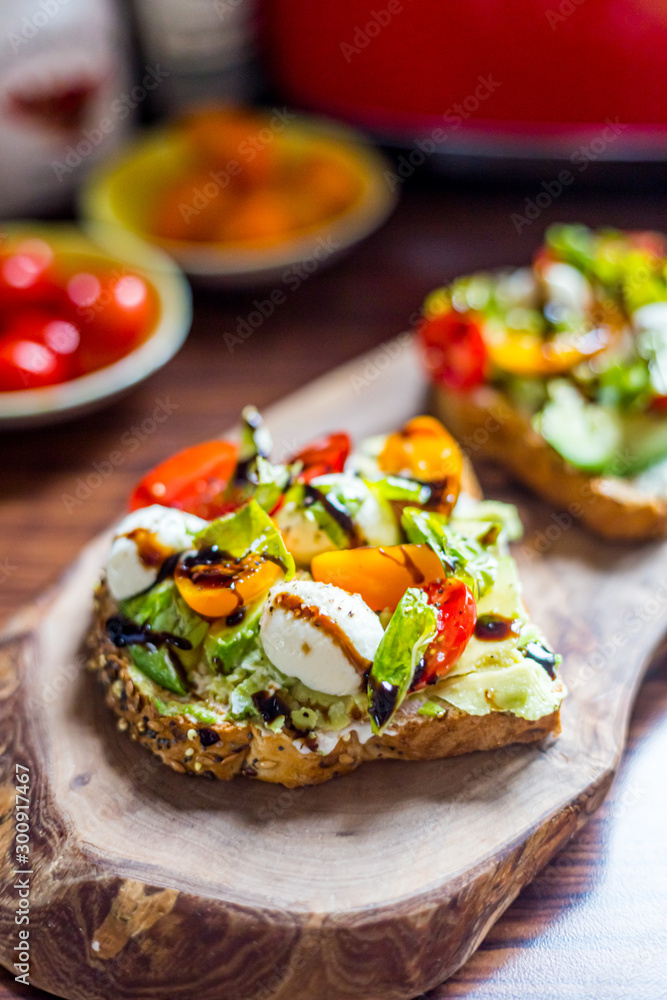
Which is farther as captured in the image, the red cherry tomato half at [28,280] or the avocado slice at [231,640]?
the red cherry tomato half at [28,280]

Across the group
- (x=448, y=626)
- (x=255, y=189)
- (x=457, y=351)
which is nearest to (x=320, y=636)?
(x=448, y=626)

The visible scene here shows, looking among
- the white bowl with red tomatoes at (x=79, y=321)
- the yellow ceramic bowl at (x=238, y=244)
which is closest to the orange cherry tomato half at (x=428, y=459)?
the white bowl with red tomatoes at (x=79, y=321)

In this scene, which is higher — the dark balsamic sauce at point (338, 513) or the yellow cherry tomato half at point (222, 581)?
the dark balsamic sauce at point (338, 513)

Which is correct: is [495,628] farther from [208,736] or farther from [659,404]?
[659,404]

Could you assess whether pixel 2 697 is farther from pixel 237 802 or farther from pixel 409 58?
pixel 409 58

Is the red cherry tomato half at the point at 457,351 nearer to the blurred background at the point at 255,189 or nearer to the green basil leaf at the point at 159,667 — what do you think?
the blurred background at the point at 255,189

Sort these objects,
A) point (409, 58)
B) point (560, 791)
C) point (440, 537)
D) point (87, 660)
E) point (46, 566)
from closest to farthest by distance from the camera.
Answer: point (560, 791) → point (440, 537) → point (87, 660) → point (46, 566) → point (409, 58)

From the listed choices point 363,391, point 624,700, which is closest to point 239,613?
point 624,700
